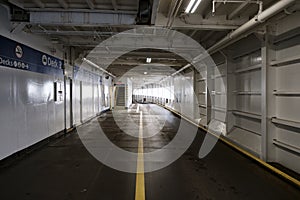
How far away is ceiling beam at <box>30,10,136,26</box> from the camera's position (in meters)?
5.65

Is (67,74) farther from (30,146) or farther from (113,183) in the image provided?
(113,183)

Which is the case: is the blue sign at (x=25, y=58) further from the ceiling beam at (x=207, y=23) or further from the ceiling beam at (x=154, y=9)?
the ceiling beam at (x=207, y=23)

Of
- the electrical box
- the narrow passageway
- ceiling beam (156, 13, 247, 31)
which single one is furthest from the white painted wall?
ceiling beam (156, 13, 247, 31)

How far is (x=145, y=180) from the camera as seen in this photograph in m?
4.49

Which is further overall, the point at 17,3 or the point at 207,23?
the point at 207,23

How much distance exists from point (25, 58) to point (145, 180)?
14.6 ft

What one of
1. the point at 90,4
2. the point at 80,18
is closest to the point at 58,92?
the point at 80,18

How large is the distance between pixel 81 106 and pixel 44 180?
8.24 m

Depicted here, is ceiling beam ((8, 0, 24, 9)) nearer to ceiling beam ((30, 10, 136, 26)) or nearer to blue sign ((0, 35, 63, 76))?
ceiling beam ((30, 10, 136, 26))

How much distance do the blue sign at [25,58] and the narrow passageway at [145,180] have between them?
227 centimetres

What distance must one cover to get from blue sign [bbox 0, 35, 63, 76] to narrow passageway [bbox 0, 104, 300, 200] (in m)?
2.27

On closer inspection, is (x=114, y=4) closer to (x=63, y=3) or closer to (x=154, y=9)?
(x=154, y=9)

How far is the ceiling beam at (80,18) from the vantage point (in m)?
5.65

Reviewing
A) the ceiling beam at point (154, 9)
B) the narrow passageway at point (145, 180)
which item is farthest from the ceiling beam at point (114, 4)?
the narrow passageway at point (145, 180)
